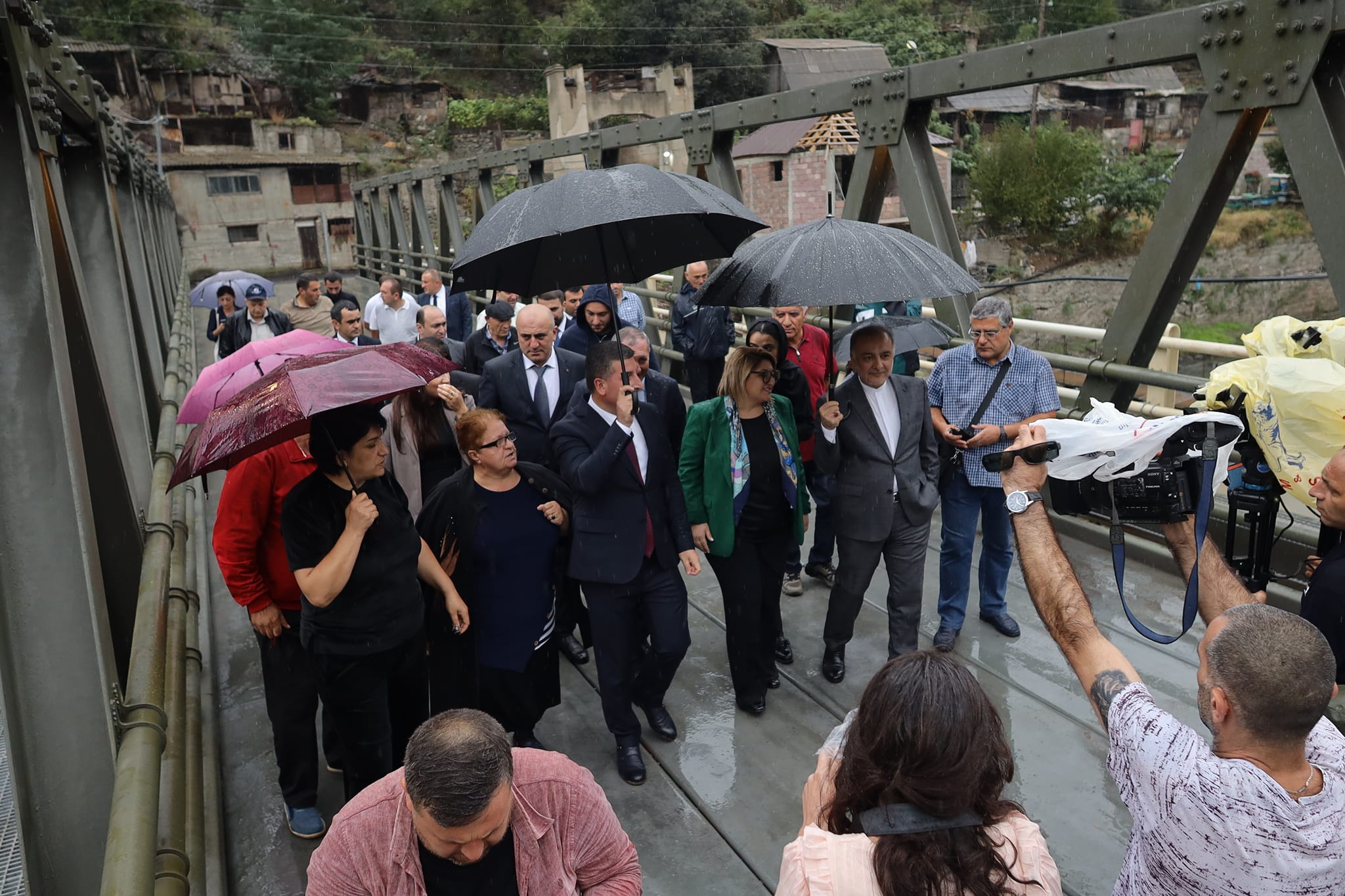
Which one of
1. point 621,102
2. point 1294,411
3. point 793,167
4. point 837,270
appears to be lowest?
point 1294,411

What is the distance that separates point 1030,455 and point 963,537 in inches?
95.8

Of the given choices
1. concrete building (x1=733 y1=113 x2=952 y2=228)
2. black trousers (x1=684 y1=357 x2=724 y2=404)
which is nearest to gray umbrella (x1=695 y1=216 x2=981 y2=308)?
black trousers (x1=684 y1=357 x2=724 y2=404)

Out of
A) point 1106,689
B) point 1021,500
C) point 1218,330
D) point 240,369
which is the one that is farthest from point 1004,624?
point 1218,330

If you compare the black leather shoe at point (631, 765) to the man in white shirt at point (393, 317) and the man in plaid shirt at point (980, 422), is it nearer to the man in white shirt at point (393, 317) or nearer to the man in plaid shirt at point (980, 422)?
the man in plaid shirt at point (980, 422)

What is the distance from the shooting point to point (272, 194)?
37.3 metres

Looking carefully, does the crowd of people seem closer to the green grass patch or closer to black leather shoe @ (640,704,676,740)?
black leather shoe @ (640,704,676,740)

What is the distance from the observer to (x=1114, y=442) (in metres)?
2.19

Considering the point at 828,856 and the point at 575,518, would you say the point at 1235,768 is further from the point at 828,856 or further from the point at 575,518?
the point at 575,518

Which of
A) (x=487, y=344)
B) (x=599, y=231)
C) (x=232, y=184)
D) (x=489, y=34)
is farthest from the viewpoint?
(x=489, y=34)

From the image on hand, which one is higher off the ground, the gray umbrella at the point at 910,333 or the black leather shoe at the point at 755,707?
the gray umbrella at the point at 910,333

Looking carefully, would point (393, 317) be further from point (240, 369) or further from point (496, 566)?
point (496, 566)

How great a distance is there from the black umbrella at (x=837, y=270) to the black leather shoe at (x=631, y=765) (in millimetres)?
1795

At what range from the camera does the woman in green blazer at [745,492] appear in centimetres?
391

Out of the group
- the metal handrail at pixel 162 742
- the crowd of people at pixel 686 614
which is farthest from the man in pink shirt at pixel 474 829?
the metal handrail at pixel 162 742
